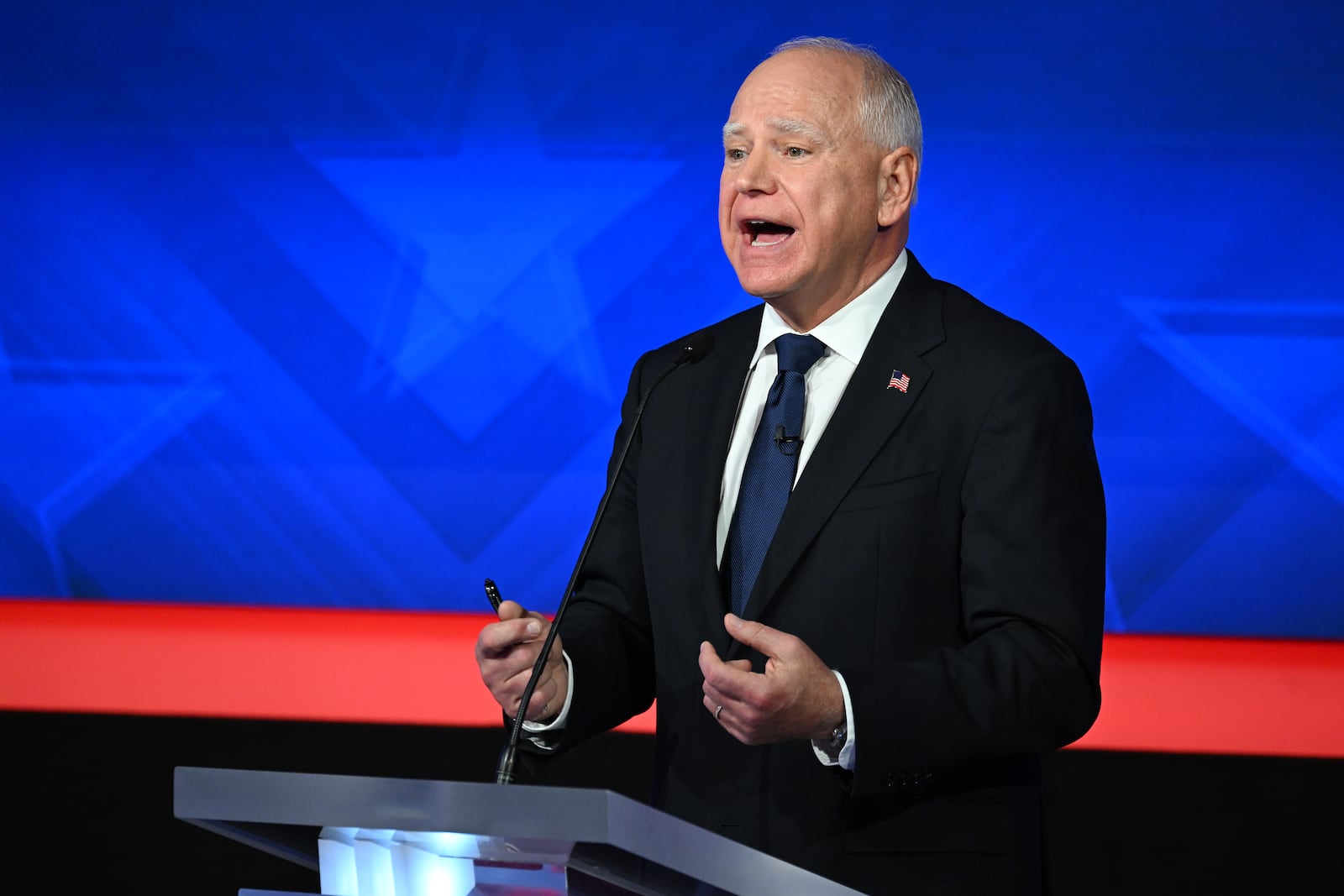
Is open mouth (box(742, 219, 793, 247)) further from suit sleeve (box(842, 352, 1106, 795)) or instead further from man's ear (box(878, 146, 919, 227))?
suit sleeve (box(842, 352, 1106, 795))

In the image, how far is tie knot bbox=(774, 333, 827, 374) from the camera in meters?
1.69

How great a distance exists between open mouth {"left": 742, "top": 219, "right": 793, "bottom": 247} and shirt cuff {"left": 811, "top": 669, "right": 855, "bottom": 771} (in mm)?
582

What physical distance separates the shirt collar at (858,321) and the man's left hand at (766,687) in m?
0.53

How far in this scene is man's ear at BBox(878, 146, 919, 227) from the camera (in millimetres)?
1725

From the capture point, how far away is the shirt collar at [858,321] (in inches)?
66.6

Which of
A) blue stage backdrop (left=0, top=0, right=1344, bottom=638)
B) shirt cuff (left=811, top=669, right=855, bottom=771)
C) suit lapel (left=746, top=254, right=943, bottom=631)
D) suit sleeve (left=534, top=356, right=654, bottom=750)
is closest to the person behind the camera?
shirt cuff (left=811, top=669, right=855, bottom=771)

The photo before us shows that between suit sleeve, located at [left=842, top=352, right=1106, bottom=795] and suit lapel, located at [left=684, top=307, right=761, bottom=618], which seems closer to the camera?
suit sleeve, located at [left=842, top=352, right=1106, bottom=795]

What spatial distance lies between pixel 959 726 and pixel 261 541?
3132 millimetres

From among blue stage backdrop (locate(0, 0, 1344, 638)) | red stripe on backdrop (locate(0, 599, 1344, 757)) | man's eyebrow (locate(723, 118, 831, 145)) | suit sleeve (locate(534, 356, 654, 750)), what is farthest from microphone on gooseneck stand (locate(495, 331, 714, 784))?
blue stage backdrop (locate(0, 0, 1344, 638))

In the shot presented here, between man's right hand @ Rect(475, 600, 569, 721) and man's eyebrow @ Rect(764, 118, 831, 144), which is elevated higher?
man's eyebrow @ Rect(764, 118, 831, 144)

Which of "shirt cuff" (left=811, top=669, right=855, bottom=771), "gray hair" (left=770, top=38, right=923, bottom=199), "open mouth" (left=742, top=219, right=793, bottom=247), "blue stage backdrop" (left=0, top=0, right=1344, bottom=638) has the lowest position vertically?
"shirt cuff" (left=811, top=669, right=855, bottom=771)

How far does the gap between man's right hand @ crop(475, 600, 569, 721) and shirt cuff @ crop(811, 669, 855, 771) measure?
31 cm

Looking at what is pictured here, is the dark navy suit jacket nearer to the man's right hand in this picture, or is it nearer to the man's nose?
the man's right hand

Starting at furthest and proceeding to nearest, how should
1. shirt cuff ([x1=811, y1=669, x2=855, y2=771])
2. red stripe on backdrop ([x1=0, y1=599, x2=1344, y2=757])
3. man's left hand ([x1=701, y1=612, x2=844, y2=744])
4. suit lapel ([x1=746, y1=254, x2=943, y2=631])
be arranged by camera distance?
1. red stripe on backdrop ([x1=0, y1=599, x2=1344, y2=757])
2. suit lapel ([x1=746, y1=254, x2=943, y2=631])
3. shirt cuff ([x1=811, y1=669, x2=855, y2=771])
4. man's left hand ([x1=701, y1=612, x2=844, y2=744])
